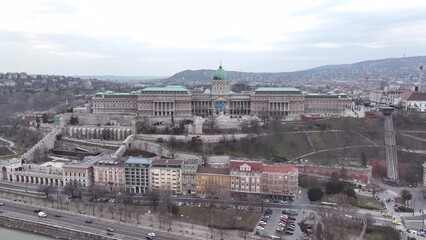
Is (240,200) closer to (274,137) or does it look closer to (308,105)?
(274,137)

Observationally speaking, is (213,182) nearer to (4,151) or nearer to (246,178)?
(246,178)

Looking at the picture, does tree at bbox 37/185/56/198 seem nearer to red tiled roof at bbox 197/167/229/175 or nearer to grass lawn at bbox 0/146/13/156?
red tiled roof at bbox 197/167/229/175

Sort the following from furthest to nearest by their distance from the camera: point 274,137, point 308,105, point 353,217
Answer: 1. point 308,105
2. point 274,137
3. point 353,217

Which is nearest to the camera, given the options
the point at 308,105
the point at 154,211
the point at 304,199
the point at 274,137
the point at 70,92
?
the point at 154,211

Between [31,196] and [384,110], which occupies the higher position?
[384,110]

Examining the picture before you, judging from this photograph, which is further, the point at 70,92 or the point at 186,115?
the point at 70,92

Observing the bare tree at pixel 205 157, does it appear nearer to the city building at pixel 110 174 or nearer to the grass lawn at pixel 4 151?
the city building at pixel 110 174

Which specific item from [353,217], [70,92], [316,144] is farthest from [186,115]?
[70,92]
